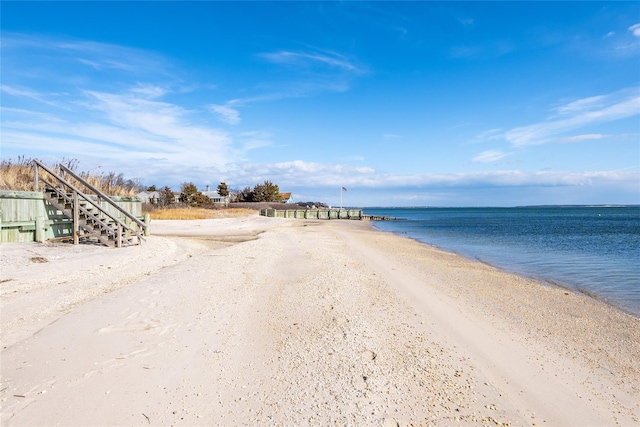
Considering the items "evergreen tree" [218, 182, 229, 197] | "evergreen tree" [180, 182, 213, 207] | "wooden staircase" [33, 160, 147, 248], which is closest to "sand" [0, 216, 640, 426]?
"wooden staircase" [33, 160, 147, 248]

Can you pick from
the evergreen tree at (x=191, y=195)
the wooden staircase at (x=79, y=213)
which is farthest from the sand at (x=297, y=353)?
the evergreen tree at (x=191, y=195)

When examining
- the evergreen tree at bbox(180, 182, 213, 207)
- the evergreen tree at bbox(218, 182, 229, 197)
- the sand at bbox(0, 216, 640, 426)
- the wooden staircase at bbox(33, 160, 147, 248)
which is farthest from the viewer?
the evergreen tree at bbox(218, 182, 229, 197)

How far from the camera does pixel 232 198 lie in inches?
3477

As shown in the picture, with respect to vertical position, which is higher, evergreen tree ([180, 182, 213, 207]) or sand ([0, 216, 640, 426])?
evergreen tree ([180, 182, 213, 207])

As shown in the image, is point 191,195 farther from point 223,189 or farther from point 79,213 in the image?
point 79,213

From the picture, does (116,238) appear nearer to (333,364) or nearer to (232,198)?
(333,364)

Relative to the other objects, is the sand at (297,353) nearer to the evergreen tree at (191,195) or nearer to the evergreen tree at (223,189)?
the evergreen tree at (191,195)

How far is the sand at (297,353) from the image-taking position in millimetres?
3604

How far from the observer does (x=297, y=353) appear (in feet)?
16.2

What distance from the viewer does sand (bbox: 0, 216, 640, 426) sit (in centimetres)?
360

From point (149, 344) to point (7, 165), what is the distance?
539 inches

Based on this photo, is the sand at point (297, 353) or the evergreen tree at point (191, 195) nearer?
the sand at point (297, 353)

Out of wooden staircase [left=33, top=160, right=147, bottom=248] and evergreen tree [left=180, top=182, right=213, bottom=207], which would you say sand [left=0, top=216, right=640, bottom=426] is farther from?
evergreen tree [left=180, top=182, right=213, bottom=207]

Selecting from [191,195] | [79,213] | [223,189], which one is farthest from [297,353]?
[223,189]
